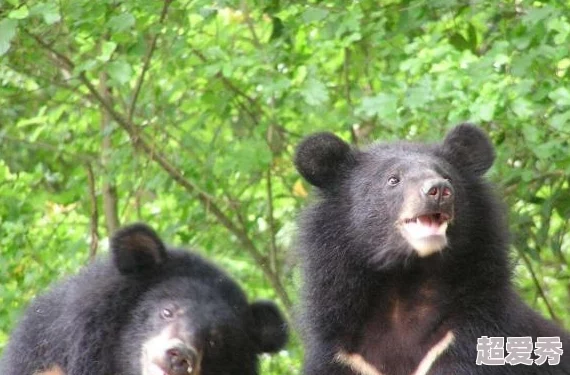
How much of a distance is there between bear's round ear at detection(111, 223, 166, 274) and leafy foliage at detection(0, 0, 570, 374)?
809 millimetres

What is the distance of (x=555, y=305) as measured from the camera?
12.5m

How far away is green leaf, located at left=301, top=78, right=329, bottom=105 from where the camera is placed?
9773mm

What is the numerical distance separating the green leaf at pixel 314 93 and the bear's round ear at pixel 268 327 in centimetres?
175

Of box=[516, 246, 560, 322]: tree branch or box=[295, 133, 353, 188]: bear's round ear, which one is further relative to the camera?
box=[516, 246, 560, 322]: tree branch

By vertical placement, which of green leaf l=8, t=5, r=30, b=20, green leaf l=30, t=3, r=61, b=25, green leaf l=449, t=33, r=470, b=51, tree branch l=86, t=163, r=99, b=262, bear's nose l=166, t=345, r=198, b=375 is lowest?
tree branch l=86, t=163, r=99, b=262

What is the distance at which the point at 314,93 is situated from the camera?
982 cm

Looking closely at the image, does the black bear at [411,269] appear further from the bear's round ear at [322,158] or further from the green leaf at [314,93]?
the green leaf at [314,93]

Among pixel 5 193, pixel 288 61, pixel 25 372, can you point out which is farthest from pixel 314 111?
pixel 25 372

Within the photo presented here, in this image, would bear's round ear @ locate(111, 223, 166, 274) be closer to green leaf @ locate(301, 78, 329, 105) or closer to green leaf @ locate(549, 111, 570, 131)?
green leaf @ locate(301, 78, 329, 105)

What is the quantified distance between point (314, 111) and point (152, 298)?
2.57 m

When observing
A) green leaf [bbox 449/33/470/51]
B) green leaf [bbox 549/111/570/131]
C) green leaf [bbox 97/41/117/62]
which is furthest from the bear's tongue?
green leaf [bbox 449/33/470/51]

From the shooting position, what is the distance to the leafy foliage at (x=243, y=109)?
9352mm

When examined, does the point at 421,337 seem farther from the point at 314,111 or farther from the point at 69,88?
the point at 69,88

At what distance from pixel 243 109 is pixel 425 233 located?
3863 mm
